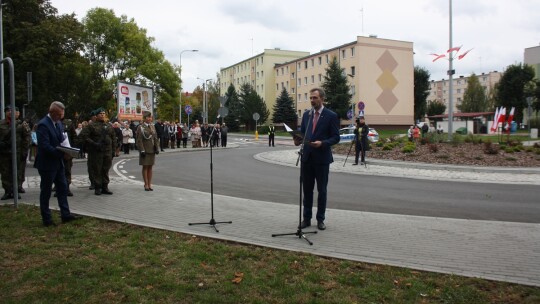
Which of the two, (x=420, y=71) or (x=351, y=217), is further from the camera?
(x=420, y=71)

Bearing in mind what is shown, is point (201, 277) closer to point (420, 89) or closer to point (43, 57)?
point (43, 57)

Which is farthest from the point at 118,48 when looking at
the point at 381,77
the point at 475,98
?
the point at 475,98

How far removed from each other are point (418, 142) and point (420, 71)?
186ft

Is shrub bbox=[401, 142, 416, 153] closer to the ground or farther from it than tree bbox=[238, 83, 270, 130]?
closer to the ground

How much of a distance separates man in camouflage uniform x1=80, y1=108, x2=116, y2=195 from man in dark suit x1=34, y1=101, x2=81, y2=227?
2.75 m

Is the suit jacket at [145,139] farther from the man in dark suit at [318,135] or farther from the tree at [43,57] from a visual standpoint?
the tree at [43,57]

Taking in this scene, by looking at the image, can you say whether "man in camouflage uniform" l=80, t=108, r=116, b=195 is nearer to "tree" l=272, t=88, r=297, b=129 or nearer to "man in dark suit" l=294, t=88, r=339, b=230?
"man in dark suit" l=294, t=88, r=339, b=230

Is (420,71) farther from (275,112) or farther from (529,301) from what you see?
(529,301)

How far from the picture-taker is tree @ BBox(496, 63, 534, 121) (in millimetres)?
62656

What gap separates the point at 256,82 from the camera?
9638cm

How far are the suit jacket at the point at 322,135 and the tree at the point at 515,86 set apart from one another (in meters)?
65.6

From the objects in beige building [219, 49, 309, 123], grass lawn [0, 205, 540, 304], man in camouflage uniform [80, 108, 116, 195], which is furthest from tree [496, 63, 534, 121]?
grass lawn [0, 205, 540, 304]

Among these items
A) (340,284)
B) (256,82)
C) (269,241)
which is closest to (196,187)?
(269,241)

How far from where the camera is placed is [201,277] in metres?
4.56
